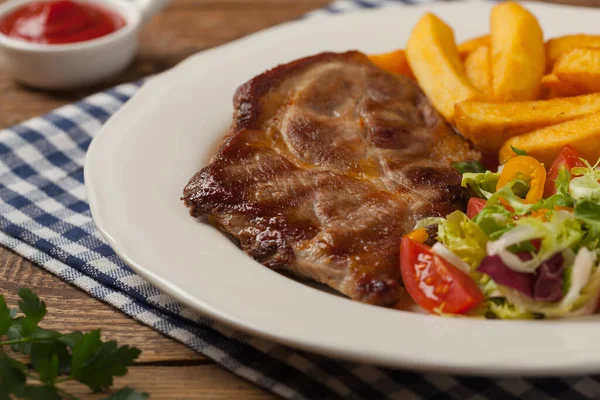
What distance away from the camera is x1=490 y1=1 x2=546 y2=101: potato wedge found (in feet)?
17.9

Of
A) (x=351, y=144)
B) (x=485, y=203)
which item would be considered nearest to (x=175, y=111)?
(x=351, y=144)

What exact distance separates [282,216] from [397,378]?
1085 mm

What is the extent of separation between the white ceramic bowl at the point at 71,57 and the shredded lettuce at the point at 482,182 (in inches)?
152

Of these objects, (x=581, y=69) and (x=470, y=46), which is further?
(x=470, y=46)

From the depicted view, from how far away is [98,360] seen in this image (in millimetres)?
3795

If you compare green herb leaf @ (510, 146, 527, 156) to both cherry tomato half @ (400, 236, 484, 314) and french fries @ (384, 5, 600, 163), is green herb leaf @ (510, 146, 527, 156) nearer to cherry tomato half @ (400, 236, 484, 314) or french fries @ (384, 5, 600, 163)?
french fries @ (384, 5, 600, 163)

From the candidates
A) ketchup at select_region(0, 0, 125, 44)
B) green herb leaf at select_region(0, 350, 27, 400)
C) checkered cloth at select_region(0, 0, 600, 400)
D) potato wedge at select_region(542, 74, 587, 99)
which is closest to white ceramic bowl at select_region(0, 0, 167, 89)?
ketchup at select_region(0, 0, 125, 44)

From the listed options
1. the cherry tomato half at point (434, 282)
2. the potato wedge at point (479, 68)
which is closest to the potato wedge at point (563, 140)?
the potato wedge at point (479, 68)

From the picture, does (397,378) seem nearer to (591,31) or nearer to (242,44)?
(242,44)

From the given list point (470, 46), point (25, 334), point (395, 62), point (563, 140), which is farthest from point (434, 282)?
point (470, 46)

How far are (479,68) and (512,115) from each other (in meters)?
0.82

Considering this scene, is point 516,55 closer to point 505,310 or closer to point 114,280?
point 505,310

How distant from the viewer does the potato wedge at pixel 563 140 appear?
486cm

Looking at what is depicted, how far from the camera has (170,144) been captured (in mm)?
5496
